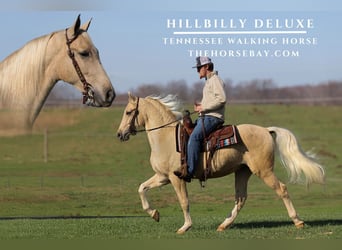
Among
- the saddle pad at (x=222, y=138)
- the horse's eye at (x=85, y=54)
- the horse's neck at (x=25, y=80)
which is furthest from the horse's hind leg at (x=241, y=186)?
the horse's neck at (x=25, y=80)

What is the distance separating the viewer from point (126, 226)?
10852 millimetres

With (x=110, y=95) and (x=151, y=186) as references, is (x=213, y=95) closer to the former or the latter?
(x=151, y=186)

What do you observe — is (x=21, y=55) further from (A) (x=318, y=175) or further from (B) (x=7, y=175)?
(B) (x=7, y=175)

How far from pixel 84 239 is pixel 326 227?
3366 mm

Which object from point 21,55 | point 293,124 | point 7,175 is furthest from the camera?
point 293,124

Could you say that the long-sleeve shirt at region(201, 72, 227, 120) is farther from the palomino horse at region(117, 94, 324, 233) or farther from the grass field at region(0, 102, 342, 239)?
the grass field at region(0, 102, 342, 239)

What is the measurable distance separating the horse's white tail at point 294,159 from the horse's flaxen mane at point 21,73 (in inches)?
199

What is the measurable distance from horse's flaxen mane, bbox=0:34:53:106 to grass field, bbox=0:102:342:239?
6.55 ft

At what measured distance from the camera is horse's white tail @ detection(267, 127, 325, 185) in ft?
35.6

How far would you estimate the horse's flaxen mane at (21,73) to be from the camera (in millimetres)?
6426

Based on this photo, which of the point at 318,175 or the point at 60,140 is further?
the point at 60,140

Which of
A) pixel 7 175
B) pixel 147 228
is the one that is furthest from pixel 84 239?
pixel 7 175

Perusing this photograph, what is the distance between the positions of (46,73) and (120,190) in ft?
62.1

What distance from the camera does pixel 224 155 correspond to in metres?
10.3
